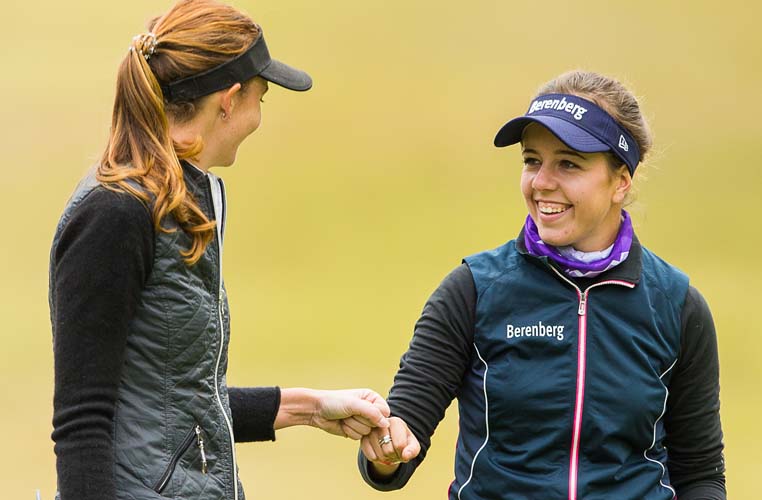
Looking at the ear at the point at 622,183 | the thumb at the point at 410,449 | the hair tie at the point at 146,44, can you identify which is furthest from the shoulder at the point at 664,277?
the hair tie at the point at 146,44

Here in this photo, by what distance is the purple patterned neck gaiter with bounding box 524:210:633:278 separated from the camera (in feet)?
7.59

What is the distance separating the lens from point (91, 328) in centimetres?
180

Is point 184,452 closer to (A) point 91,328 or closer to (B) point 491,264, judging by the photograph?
(A) point 91,328

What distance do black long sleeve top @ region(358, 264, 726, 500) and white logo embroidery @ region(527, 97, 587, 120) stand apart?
0.33m

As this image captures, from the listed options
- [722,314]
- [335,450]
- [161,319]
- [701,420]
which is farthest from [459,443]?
[722,314]

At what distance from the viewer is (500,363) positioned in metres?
2.29

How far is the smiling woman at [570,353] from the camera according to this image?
7.37 feet

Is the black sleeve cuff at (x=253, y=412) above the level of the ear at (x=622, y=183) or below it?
below

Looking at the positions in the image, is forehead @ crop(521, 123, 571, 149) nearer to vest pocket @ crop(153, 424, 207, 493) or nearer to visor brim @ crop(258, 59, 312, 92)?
visor brim @ crop(258, 59, 312, 92)

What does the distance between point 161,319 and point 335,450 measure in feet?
13.0

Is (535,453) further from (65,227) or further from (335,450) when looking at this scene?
(335,450)

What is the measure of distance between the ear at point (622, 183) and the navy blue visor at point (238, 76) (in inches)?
24.6

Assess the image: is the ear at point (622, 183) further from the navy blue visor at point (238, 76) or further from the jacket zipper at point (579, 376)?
the navy blue visor at point (238, 76)

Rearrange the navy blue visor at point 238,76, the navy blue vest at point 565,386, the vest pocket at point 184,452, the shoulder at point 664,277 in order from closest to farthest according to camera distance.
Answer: the vest pocket at point 184,452, the navy blue visor at point 238,76, the navy blue vest at point 565,386, the shoulder at point 664,277
